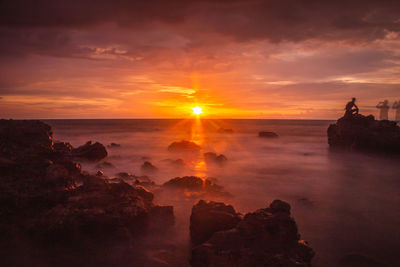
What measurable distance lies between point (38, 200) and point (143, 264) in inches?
150

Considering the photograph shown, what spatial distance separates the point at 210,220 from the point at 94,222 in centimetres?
341

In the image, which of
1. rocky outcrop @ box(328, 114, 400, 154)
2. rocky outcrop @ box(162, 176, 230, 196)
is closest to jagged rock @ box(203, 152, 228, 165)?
rocky outcrop @ box(162, 176, 230, 196)

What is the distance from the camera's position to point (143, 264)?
20.0ft

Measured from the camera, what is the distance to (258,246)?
559cm

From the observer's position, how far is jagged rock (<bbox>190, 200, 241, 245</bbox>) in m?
6.79

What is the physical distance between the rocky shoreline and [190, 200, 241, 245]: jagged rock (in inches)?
1.1

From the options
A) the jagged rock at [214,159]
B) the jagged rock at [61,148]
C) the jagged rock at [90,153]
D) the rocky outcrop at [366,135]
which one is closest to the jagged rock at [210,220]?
the jagged rock at [61,148]

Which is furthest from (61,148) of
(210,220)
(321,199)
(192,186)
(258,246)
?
(321,199)

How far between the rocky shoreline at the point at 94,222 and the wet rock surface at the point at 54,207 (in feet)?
0.07

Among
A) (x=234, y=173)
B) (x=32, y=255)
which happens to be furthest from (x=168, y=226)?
(x=234, y=173)

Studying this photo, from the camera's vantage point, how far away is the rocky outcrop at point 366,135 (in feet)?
86.6

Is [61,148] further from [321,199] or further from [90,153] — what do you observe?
[321,199]

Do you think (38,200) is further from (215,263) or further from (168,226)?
(215,263)

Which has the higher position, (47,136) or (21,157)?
(47,136)
